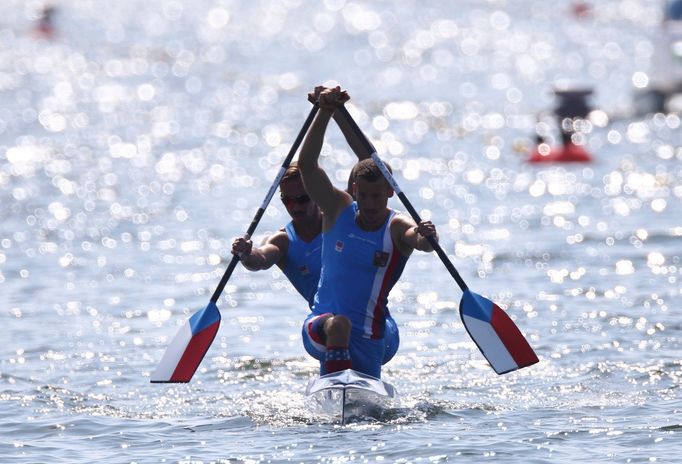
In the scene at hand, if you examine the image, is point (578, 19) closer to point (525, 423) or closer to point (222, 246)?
point (222, 246)

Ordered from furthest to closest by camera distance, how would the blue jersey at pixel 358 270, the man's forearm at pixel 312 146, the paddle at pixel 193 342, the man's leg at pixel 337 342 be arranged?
the paddle at pixel 193 342 → the blue jersey at pixel 358 270 → the man's leg at pixel 337 342 → the man's forearm at pixel 312 146

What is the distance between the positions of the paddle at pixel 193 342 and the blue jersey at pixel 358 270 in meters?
0.62

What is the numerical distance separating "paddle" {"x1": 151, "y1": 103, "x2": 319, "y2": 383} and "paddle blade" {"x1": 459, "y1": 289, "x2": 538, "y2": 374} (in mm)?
1555

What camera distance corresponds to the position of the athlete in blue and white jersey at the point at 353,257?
1008 centimetres

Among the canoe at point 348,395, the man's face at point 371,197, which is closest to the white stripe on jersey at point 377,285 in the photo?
the man's face at point 371,197

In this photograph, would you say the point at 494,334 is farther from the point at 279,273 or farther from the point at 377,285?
the point at 279,273

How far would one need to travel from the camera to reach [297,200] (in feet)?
35.3

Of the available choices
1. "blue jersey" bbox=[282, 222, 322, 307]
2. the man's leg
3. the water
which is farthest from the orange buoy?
the man's leg

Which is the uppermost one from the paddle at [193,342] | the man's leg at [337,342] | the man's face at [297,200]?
the man's face at [297,200]

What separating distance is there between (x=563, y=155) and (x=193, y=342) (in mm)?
18048

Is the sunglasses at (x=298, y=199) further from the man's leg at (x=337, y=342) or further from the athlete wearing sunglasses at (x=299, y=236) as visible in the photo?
the man's leg at (x=337, y=342)

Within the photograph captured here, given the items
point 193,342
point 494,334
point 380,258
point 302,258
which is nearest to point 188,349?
point 193,342

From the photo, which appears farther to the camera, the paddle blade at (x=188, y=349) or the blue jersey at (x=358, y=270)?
the paddle blade at (x=188, y=349)

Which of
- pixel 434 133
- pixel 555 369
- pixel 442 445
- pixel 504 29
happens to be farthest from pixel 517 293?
pixel 504 29
